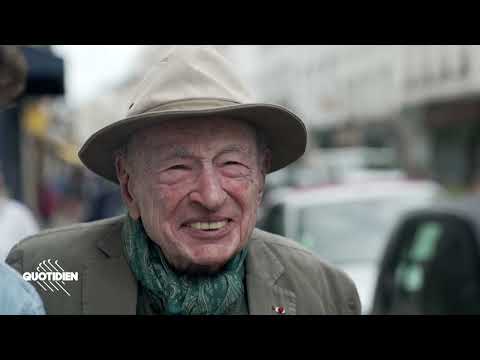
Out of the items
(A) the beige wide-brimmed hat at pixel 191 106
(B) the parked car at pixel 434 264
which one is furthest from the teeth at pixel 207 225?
(B) the parked car at pixel 434 264

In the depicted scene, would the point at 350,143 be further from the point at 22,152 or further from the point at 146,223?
the point at 146,223

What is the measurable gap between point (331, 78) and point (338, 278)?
3413 millimetres

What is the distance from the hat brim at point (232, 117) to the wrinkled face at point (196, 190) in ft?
0.12

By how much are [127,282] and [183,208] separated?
0.22 meters

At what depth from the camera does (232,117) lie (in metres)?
1.60

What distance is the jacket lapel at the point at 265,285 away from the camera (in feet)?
5.43

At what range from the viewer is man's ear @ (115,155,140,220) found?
1635 millimetres

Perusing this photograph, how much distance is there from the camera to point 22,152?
3910 millimetres

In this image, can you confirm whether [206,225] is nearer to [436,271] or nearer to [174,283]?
[174,283]

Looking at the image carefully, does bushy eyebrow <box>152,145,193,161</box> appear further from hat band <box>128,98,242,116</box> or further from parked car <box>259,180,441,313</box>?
parked car <box>259,180,441,313</box>

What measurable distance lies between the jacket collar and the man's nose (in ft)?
0.72

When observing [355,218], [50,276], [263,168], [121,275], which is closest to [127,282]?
[121,275]

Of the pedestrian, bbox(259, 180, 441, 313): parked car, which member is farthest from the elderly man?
bbox(259, 180, 441, 313): parked car

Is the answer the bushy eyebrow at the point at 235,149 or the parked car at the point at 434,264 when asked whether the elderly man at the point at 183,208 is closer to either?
the bushy eyebrow at the point at 235,149
